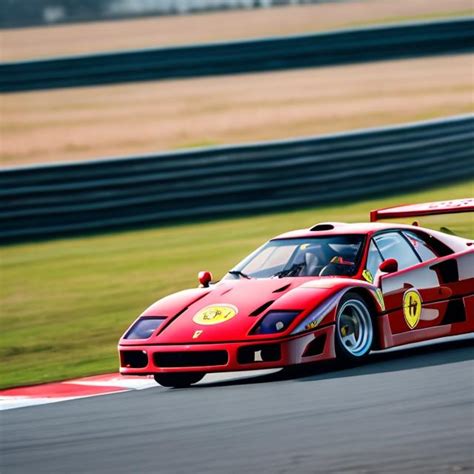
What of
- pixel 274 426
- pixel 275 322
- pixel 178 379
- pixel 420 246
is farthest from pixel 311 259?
pixel 274 426

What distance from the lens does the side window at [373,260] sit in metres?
8.41

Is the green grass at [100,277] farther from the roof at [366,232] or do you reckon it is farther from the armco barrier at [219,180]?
the roof at [366,232]

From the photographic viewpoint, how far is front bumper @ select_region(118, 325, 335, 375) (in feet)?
24.7

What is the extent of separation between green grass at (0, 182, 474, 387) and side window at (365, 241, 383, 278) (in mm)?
2162

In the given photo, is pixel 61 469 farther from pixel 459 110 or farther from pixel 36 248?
pixel 459 110

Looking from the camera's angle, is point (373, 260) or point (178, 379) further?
point (373, 260)

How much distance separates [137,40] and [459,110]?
523 inches

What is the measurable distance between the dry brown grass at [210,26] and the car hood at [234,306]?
23.7 metres

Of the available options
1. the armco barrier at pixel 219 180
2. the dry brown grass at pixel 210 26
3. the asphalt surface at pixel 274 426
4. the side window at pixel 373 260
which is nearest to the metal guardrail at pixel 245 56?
the dry brown grass at pixel 210 26

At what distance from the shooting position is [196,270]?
1375 cm

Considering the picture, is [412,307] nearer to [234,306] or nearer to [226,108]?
[234,306]

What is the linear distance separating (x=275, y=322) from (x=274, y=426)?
1431 mm

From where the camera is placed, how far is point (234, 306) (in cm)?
791

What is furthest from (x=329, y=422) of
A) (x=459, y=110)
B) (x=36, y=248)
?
(x=459, y=110)
